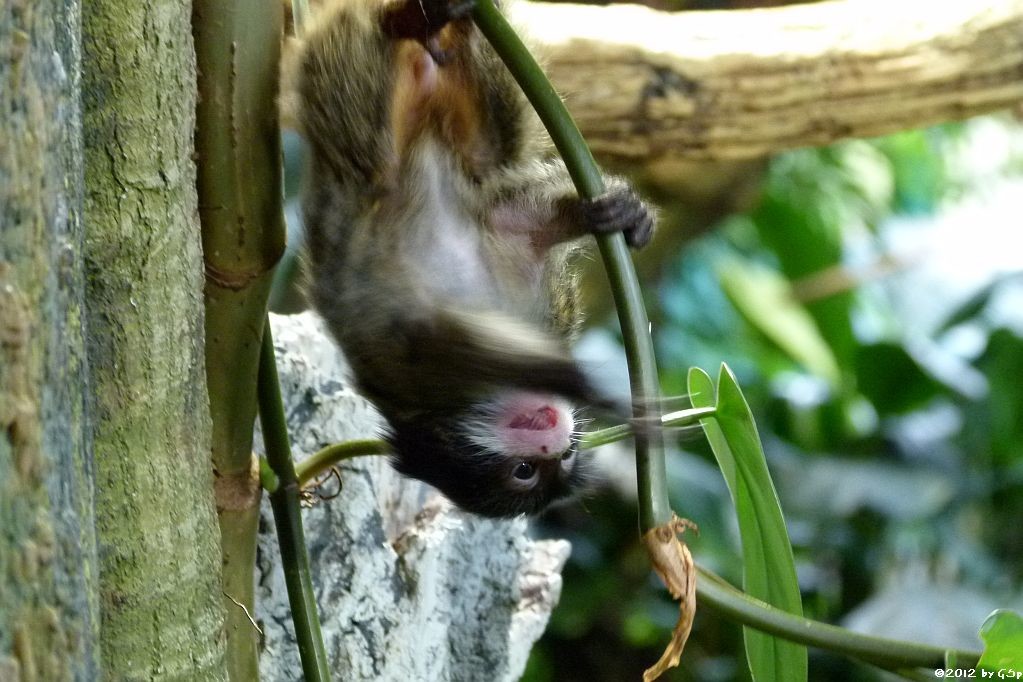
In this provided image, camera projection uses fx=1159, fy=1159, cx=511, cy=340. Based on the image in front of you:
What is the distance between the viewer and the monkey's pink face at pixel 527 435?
1.42 metres

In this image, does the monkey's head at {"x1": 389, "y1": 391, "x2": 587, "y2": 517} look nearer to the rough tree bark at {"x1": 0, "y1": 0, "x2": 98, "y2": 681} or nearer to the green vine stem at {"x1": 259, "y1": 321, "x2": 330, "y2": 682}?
the green vine stem at {"x1": 259, "y1": 321, "x2": 330, "y2": 682}

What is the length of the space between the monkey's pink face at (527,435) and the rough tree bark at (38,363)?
0.72m

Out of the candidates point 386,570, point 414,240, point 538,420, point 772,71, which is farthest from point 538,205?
point 772,71

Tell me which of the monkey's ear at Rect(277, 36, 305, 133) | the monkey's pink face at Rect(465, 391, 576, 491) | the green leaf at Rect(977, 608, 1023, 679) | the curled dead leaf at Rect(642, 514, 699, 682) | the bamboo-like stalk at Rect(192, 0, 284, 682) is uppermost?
the monkey's ear at Rect(277, 36, 305, 133)

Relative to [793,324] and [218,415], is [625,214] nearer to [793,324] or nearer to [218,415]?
[218,415]

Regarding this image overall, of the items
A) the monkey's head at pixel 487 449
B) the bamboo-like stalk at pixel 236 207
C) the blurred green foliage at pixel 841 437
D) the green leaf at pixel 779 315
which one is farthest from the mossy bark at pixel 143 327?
the green leaf at pixel 779 315

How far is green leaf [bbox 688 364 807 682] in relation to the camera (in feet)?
3.42

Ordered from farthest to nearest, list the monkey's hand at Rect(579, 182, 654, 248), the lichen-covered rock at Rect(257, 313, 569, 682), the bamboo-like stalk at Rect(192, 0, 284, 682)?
the lichen-covered rock at Rect(257, 313, 569, 682), the monkey's hand at Rect(579, 182, 654, 248), the bamboo-like stalk at Rect(192, 0, 284, 682)

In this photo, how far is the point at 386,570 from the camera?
5.21 feet

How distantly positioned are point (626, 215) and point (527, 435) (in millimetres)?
301

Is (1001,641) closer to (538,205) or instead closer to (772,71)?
(538,205)

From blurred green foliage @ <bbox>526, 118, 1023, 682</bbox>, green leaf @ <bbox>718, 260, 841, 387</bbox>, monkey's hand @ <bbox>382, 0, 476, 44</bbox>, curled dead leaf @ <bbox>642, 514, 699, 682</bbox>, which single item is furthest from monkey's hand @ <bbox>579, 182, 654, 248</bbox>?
green leaf @ <bbox>718, 260, 841, 387</bbox>

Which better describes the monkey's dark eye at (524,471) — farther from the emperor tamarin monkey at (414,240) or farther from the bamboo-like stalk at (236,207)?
the bamboo-like stalk at (236,207)

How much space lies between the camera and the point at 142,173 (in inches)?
34.8
